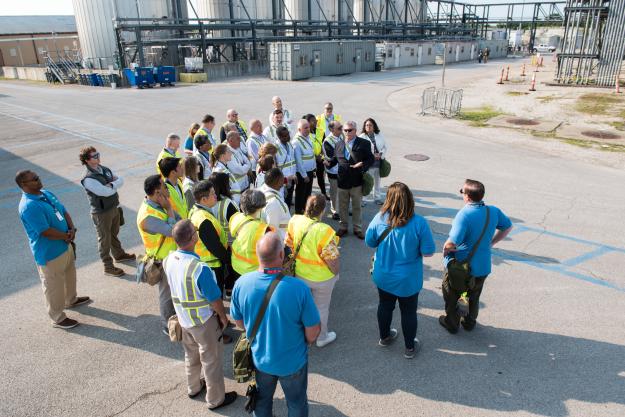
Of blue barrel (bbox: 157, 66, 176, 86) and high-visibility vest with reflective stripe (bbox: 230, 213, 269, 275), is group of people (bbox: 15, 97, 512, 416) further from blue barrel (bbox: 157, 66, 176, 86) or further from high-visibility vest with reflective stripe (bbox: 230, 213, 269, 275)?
blue barrel (bbox: 157, 66, 176, 86)

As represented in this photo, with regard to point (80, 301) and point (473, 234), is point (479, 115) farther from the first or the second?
point (80, 301)

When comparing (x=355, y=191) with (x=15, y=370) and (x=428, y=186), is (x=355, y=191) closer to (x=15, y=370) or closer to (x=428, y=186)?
(x=428, y=186)

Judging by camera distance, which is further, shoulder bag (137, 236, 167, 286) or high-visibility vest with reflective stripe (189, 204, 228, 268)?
high-visibility vest with reflective stripe (189, 204, 228, 268)

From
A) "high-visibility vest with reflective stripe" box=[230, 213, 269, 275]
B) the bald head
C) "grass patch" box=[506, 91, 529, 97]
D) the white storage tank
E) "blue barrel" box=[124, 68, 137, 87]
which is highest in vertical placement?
the white storage tank

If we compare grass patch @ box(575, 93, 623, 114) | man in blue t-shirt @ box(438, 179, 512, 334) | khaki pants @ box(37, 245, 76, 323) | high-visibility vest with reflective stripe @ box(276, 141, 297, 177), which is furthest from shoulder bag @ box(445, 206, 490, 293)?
grass patch @ box(575, 93, 623, 114)

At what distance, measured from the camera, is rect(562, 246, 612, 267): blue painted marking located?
21.9ft

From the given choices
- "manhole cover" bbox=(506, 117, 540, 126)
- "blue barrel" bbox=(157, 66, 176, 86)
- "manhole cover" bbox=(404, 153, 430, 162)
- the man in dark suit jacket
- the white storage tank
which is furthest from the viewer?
the white storage tank

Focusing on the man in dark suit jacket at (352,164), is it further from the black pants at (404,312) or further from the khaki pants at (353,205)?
the black pants at (404,312)

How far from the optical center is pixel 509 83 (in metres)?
30.2

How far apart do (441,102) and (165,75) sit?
21772 millimetres

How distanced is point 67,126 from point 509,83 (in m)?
28.1

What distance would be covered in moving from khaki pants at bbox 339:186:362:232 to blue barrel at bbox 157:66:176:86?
2879cm

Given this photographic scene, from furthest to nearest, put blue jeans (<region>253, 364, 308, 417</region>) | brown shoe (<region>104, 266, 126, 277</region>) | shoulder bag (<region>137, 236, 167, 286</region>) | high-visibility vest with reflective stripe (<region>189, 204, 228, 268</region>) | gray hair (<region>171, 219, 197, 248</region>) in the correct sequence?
1. brown shoe (<region>104, 266, 126, 277</region>)
2. high-visibility vest with reflective stripe (<region>189, 204, 228, 268</region>)
3. shoulder bag (<region>137, 236, 167, 286</region>)
4. gray hair (<region>171, 219, 197, 248</region>)
5. blue jeans (<region>253, 364, 308, 417</region>)

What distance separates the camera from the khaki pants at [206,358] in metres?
3.79
